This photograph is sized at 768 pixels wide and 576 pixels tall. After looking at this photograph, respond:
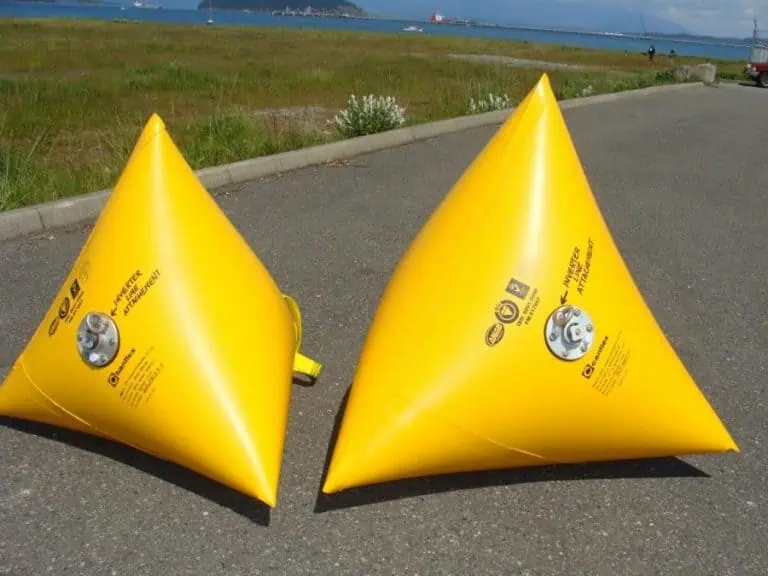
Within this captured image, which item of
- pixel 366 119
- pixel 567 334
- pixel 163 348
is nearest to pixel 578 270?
pixel 567 334

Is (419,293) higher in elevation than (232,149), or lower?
higher

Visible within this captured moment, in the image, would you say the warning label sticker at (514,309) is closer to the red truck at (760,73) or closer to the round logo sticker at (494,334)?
the round logo sticker at (494,334)

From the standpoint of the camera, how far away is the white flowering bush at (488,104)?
1189 centimetres

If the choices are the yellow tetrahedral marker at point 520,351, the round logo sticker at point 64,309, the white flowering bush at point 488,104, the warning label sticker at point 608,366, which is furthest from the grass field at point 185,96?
the warning label sticker at point 608,366

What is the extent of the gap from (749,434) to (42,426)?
2923 millimetres

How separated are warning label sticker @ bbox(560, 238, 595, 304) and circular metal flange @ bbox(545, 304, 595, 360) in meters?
0.06

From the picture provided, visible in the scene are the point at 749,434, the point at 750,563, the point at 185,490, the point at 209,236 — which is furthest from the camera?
the point at 749,434

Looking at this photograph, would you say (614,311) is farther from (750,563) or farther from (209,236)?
(209,236)

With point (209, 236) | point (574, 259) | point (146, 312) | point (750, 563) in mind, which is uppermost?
point (574, 259)

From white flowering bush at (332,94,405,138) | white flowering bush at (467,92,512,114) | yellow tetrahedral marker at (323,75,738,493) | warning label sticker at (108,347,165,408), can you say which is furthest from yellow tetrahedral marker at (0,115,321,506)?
white flowering bush at (467,92,512,114)

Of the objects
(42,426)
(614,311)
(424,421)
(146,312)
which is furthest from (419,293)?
(42,426)

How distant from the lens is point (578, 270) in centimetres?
268

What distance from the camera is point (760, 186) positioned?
823 centimetres

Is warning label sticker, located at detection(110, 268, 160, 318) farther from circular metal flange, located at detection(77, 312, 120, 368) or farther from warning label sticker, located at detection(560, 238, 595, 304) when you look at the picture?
warning label sticker, located at detection(560, 238, 595, 304)
